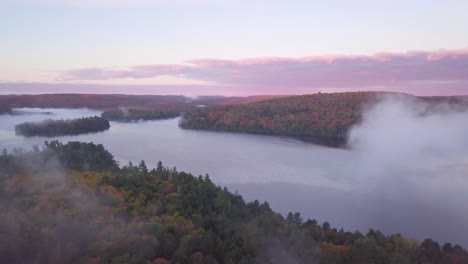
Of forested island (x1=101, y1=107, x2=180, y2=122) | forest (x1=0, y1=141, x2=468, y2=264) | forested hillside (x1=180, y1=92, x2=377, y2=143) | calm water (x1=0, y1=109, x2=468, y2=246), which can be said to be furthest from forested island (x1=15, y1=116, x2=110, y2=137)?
forest (x1=0, y1=141, x2=468, y2=264)

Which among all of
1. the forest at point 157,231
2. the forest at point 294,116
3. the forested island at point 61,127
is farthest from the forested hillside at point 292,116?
the forest at point 157,231

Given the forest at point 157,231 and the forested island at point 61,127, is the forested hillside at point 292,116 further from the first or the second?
the forest at point 157,231

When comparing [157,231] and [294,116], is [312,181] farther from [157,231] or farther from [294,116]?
[294,116]

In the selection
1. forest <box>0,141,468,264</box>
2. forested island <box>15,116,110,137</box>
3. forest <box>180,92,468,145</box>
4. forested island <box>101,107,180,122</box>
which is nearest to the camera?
forest <box>0,141,468,264</box>

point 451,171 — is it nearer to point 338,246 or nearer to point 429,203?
point 429,203

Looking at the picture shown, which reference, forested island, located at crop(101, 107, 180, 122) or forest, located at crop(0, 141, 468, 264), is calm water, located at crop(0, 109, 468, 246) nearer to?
forest, located at crop(0, 141, 468, 264)

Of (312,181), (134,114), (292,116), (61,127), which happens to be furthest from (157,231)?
(134,114)
